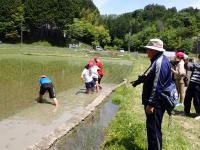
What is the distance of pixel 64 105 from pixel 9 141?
5.50 metres

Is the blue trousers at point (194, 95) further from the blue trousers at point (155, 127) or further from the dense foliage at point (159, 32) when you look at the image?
the dense foliage at point (159, 32)

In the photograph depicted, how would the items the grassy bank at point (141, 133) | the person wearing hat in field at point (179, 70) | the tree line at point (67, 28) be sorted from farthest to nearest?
1. the tree line at point (67, 28)
2. the person wearing hat in field at point (179, 70)
3. the grassy bank at point (141, 133)

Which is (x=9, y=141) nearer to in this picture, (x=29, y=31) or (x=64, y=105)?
(x=64, y=105)

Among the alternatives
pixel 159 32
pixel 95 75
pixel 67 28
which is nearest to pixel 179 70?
pixel 95 75

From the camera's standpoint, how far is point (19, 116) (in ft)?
38.3

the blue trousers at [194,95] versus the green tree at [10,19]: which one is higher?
the green tree at [10,19]

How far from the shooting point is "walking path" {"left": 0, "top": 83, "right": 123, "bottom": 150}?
857cm

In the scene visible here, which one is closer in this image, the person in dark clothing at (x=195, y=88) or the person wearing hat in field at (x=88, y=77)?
the person in dark clothing at (x=195, y=88)

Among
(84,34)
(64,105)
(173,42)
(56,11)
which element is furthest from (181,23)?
(64,105)

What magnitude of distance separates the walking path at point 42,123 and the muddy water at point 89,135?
17 centimetres

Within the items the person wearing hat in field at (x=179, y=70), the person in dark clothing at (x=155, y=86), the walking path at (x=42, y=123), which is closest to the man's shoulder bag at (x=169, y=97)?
the person in dark clothing at (x=155, y=86)

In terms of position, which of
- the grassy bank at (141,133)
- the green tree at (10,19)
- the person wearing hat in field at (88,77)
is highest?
the green tree at (10,19)

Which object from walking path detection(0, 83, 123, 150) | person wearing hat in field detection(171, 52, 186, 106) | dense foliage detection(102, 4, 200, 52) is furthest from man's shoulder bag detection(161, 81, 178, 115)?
dense foliage detection(102, 4, 200, 52)

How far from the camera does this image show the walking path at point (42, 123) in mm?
8570
